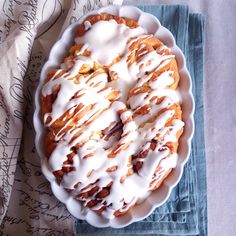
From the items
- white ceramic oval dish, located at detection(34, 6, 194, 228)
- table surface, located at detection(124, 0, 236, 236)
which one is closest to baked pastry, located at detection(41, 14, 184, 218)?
white ceramic oval dish, located at detection(34, 6, 194, 228)

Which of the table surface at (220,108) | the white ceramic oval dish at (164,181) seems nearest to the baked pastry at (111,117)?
the white ceramic oval dish at (164,181)

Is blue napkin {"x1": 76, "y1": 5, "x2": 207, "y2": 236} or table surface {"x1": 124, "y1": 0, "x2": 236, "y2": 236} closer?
blue napkin {"x1": 76, "y1": 5, "x2": 207, "y2": 236}

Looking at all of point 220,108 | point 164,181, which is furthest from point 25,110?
point 220,108

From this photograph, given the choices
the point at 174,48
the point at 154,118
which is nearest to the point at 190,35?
the point at 174,48

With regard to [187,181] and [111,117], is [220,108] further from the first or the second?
[111,117]

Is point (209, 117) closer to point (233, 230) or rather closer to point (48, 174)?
point (233, 230)

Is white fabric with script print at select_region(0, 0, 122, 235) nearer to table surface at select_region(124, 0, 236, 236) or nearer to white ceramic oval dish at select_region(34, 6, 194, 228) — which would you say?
white ceramic oval dish at select_region(34, 6, 194, 228)

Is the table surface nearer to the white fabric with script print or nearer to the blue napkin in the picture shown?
the blue napkin
